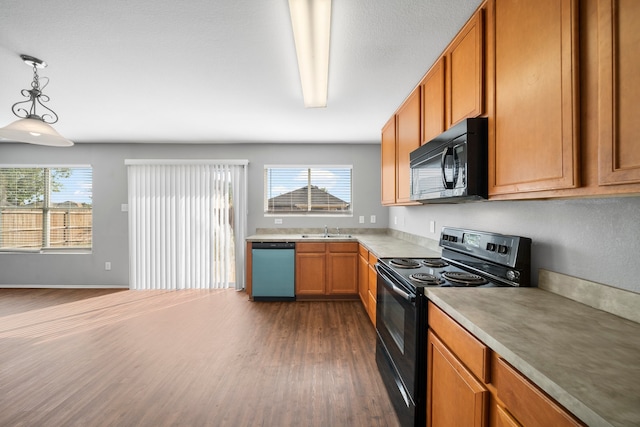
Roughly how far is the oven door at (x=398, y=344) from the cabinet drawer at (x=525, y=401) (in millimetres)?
577

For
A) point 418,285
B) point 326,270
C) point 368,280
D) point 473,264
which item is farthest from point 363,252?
point 418,285

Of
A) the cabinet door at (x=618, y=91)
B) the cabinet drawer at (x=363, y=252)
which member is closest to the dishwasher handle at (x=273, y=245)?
the cabinet drawer at (x=363, y=252)

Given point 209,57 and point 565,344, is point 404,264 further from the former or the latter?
point 209,57

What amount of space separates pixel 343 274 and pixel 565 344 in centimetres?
311

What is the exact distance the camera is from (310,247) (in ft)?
12.9

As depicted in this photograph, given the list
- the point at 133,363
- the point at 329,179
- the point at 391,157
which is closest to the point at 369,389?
the point at 133,363

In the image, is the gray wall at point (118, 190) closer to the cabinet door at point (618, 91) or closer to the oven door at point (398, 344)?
the oven door at point (398, 344)

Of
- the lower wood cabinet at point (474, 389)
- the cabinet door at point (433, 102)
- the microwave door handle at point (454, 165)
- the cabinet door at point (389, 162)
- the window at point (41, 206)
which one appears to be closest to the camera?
the lower wood cabinet at point (474, 389)

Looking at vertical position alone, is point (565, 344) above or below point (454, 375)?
above

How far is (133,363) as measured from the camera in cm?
235

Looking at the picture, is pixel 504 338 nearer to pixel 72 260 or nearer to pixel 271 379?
pixel 271 379

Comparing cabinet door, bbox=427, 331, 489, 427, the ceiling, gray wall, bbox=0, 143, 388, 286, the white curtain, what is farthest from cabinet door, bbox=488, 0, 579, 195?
the white curtain

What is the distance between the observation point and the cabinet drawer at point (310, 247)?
12.9 ft

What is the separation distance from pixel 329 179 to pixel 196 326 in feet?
9.25
